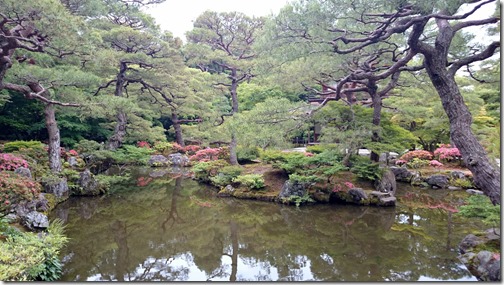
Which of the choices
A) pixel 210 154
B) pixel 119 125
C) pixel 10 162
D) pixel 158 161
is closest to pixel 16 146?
pixel 10 162

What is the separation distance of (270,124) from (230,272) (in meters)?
3.99

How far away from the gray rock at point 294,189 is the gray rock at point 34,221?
15.9ft

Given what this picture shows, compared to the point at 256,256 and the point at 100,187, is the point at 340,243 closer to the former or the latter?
the point at 256,256

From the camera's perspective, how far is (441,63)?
5.34 metres

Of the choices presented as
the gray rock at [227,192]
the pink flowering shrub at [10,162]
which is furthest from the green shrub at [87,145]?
the gray rock at [227,192]

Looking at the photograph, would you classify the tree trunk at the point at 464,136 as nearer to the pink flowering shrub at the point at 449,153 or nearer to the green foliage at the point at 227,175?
the green foliage at the point at 227,175

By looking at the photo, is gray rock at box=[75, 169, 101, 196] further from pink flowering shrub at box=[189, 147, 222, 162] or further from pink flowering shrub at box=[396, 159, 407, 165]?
pink flowering shrub at box=[396, 159, 407, 165]

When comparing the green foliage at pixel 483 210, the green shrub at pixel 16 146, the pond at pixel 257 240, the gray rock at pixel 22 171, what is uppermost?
the green shrub at pixel 16 146

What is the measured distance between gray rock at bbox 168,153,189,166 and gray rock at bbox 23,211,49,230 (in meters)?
9.82

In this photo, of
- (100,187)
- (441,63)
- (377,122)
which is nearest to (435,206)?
(377,122)

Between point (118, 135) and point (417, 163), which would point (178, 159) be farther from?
point (417, 163)

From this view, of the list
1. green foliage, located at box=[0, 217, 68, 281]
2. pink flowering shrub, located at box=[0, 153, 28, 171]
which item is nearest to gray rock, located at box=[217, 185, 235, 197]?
pink flowering shrub, located at box=[0, 153, 28, 171]

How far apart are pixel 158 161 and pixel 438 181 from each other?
38.0 feet

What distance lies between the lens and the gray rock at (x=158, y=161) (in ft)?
49.3
